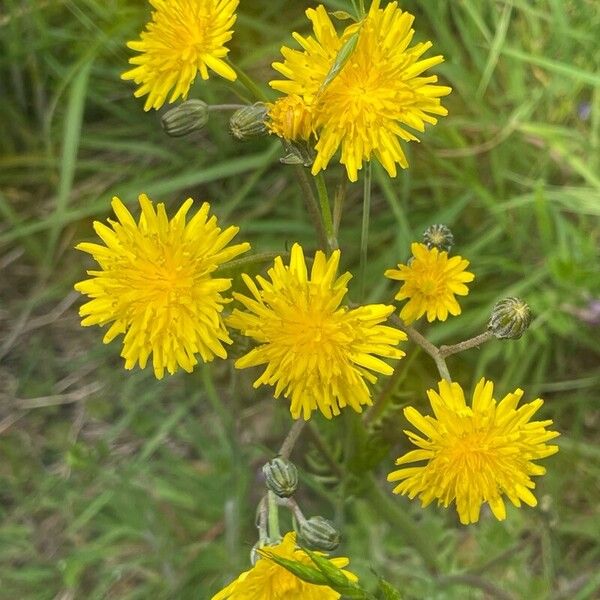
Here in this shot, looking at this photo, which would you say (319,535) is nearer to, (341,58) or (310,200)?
(310,200)

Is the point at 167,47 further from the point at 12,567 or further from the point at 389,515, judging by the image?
the point at 12,567

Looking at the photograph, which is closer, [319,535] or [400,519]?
[319,535]

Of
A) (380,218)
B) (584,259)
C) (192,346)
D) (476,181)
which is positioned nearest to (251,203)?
(380,218)

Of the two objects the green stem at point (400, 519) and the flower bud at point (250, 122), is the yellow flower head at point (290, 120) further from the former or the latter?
the green stem at point (400, 519)

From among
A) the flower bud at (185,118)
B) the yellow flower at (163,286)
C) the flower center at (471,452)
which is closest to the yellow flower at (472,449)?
the flower center at (471,452)

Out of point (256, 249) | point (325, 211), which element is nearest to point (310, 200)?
point (325, 211)

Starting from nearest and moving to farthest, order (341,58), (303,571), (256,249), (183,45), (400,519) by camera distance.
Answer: (303,571) → (341,58) → (183,45) → (400,519) → (256,249)

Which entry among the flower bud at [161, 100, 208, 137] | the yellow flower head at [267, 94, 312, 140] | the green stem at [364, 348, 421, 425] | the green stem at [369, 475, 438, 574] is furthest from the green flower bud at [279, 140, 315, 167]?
the green stem at [369, 475, 438, 574]
